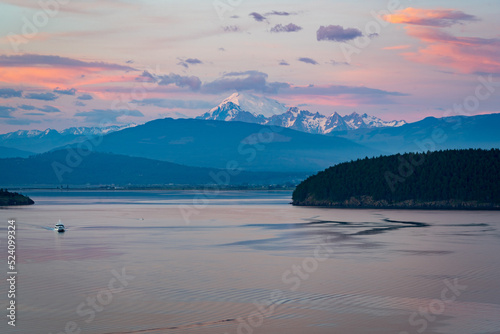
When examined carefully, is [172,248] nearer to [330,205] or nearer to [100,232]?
[100,232]

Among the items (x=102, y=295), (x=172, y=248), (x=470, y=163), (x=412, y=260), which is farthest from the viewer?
(x=470, y=163)

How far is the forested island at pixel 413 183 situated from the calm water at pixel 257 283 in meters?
79.3

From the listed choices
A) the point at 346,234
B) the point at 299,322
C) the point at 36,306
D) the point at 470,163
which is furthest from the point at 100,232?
the point at 470,163

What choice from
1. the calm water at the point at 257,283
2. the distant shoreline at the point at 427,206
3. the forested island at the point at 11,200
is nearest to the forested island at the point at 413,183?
the distant shoreline at the point at 427,206

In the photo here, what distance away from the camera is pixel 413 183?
164 metres

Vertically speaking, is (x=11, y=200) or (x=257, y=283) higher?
(x=11, y=200)

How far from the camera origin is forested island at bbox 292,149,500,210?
156375mm

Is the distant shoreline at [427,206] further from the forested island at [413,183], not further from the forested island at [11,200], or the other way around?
the forested island at [11,200]

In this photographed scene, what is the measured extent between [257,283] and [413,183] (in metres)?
127

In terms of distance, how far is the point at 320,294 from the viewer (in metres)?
39.4

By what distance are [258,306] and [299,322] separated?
A: 403 centimetres

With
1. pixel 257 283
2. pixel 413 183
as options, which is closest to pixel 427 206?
pixel 413 183

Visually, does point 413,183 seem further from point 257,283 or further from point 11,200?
point 257,283

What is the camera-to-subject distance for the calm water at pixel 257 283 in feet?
105
